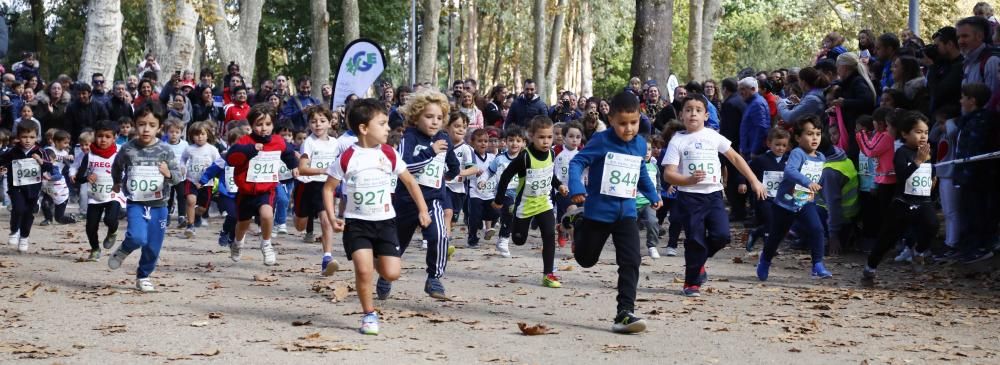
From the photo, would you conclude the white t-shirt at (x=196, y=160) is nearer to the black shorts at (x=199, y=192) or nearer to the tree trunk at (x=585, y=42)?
the black shorts at (x=199, y=192)

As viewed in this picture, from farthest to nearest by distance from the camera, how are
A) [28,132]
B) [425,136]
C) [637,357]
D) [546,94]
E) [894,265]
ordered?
[546,94] < [28,132] < [894,265] < [425,136] < [637,357]

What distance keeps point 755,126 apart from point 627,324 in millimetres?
9207

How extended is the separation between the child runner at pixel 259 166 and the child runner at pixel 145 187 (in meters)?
1.17

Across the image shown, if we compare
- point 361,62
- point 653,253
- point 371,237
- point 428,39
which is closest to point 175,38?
point 428,39

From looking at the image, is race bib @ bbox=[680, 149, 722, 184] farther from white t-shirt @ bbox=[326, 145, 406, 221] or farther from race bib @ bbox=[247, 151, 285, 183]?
race bib @ bbox=[247, 151, 285, 183]

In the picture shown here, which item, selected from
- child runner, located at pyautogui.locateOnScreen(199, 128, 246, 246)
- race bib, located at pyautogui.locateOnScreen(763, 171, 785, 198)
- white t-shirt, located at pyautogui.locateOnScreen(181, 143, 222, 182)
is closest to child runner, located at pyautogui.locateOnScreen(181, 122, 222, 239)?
white t-shirt, located at pyautogui.locateOnScreen(181, 143, 222, 182)

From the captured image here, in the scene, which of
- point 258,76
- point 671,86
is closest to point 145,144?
point 671,86

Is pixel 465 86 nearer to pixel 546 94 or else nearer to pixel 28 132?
pixel 28 132

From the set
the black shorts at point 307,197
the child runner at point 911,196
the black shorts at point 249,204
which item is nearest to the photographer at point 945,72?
the child runner at point 911,196

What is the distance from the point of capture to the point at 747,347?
818 centimetres

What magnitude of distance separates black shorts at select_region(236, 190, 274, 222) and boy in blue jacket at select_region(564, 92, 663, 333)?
4.46 meters

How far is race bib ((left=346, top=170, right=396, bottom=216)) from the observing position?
29.3ft

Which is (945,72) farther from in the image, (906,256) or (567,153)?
(567,153)

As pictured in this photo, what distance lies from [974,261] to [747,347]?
5.14 metres
